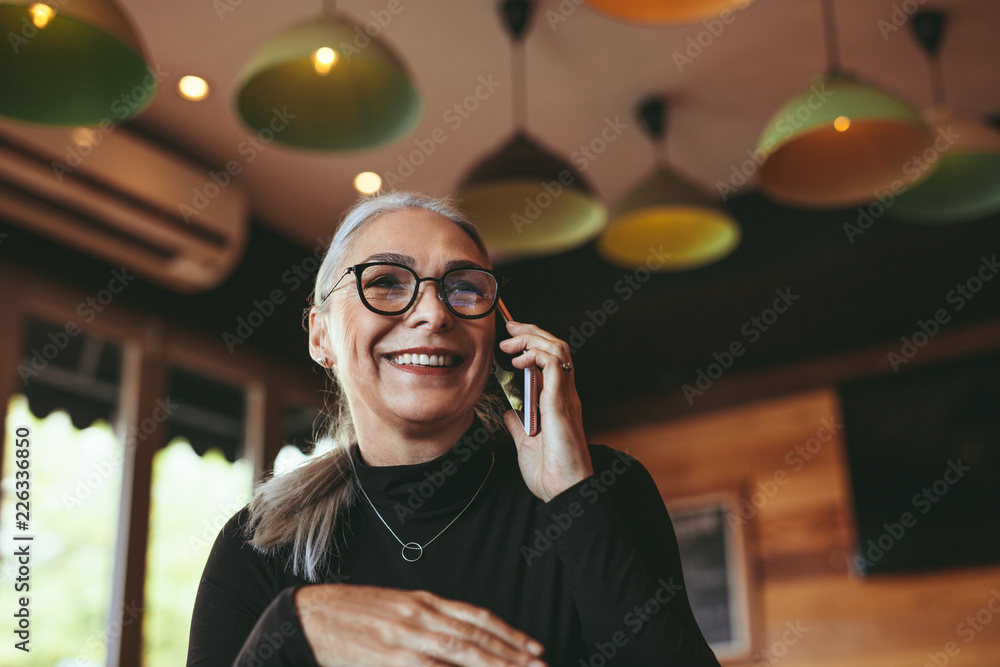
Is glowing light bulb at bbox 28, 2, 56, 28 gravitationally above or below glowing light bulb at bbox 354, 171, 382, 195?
below

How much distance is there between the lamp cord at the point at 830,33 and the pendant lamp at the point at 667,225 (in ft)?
2.15

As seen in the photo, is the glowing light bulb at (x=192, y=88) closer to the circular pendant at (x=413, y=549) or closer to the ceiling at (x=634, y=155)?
the ceiling at (x=634, y=155)

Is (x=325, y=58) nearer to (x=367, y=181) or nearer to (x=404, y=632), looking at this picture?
(x=404, y=632)

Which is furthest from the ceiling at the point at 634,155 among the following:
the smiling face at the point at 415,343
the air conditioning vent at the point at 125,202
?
the smiling face at the point at 415,343

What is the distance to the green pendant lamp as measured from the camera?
229cm

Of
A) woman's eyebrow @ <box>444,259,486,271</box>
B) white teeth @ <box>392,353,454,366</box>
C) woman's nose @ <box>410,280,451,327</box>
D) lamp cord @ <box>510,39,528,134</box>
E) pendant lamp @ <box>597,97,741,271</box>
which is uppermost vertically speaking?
lamp cord @ <box>510,39,528,134</box>

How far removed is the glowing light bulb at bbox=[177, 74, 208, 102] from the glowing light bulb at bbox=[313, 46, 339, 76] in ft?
5.22

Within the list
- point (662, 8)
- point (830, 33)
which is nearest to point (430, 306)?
point (662, 8)

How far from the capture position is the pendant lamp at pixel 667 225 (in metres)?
3.38

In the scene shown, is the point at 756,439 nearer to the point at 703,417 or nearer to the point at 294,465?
the point at 703,417

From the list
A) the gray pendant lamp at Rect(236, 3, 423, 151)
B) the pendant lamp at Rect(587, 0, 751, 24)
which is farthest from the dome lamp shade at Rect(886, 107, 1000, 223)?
the gray pendant lamp at Rect(236, 3, 423, 151)

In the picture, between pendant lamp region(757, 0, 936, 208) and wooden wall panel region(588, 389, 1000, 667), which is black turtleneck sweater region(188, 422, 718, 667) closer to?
pendant lamp region(757, 0, 936, 208)

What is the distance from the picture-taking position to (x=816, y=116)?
269 centimetres

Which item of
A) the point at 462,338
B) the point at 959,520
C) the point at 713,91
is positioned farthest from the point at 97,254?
the point at 959,520
